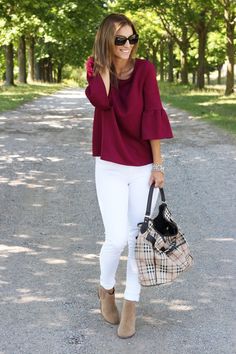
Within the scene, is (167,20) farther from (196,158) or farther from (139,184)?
(139,184)

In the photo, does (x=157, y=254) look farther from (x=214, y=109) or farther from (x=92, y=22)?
(x=92, y=22)

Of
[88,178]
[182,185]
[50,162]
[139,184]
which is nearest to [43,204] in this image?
[88,178]

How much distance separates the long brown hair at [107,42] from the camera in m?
3.28

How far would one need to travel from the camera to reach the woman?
3.29 meters

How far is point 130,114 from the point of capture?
10.8ft

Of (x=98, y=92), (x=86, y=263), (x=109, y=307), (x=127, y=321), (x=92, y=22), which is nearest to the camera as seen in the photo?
(x=98, y=92)

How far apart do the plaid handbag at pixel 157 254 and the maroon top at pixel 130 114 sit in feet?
1.16

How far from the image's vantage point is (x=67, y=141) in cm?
1188

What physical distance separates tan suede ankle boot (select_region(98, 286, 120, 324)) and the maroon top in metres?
0.99

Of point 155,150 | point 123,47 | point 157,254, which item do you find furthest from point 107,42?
point 157,254

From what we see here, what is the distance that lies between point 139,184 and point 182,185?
4.45 metres

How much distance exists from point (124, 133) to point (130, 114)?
14 centimetres

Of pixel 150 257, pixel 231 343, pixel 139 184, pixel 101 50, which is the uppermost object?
pixel 101 50

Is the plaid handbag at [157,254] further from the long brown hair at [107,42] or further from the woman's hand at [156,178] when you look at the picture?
the long brown hair at [107,42]
